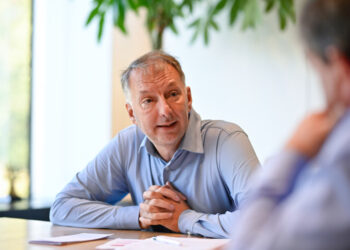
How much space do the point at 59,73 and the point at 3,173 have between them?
90 cm

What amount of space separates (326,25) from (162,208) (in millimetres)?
1233

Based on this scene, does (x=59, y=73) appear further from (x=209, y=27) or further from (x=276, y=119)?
(x=276, y=119)

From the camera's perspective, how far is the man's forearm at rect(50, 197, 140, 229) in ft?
6.03

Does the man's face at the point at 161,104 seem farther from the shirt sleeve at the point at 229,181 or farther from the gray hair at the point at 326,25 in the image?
the gray hair at the point at 326,25

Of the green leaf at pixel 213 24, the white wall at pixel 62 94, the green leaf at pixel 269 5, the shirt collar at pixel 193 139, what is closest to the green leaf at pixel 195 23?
the green leaf at pixel 213 24

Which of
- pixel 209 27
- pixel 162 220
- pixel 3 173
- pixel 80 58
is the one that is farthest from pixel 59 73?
pixel 162 220

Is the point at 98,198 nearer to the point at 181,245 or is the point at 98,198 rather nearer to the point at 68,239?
the point at 68,239

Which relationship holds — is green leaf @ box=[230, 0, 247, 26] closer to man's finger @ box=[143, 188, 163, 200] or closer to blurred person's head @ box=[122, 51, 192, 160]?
blurred person's head @ box=[122, 51, 192, 160]

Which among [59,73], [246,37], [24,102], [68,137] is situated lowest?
[68,137]

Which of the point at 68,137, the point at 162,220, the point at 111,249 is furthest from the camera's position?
the point at 68,137

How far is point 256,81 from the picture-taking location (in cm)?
351

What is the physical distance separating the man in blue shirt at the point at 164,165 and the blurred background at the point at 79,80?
1572 mm

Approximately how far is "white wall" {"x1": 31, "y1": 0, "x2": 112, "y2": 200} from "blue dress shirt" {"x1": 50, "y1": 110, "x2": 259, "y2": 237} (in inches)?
68.2

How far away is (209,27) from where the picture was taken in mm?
3605
